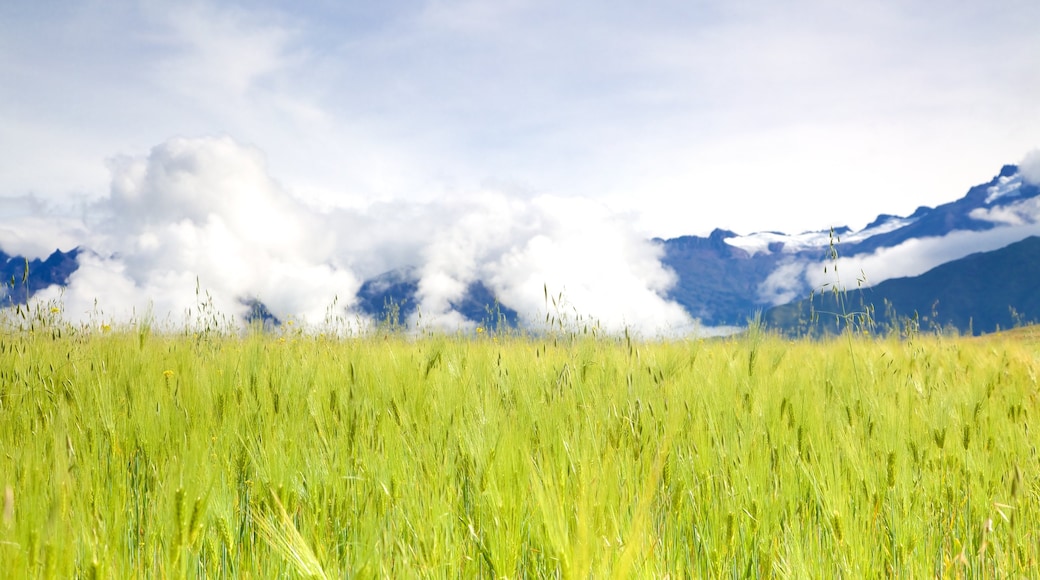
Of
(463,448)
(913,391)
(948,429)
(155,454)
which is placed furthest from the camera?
(913,391)

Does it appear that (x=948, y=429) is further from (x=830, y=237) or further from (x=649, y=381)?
(x=830, y=237)

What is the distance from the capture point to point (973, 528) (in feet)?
5.86

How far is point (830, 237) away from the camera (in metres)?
3.25

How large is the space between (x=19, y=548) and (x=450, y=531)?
0.83 m

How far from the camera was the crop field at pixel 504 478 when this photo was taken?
1229 mm

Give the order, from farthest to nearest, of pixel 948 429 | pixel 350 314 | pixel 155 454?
1. pixel 350 314
2. pixel 948 429
3. pixel 155 454

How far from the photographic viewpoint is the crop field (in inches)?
48.4

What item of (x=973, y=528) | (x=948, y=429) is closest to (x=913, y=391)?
(x=948, y=429)

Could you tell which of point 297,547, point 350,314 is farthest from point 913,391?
point 350,314

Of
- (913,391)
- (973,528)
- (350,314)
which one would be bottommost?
(973,528)

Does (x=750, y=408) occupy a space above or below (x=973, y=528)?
above

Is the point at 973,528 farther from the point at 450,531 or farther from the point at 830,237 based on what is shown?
the point at 830,237

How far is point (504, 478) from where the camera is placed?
57.8 inches

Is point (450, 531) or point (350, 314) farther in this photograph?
point (350, 314)
